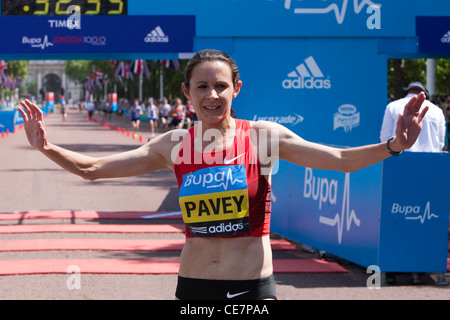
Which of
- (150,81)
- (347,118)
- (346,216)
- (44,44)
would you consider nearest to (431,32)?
(347,118)

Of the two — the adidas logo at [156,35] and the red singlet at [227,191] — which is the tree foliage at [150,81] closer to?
the adidas logo at [156,35]

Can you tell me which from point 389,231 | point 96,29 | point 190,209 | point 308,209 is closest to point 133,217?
point 96,29

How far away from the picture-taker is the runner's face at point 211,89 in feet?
12.0

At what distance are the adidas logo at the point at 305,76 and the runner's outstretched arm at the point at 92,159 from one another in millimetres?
8756

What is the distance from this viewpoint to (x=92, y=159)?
3.94 meters

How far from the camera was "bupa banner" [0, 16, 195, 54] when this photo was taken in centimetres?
1320

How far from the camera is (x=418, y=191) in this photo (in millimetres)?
8484

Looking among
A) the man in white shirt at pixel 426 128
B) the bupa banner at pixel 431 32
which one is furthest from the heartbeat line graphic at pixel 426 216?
the bupa banner at pixel 431 32

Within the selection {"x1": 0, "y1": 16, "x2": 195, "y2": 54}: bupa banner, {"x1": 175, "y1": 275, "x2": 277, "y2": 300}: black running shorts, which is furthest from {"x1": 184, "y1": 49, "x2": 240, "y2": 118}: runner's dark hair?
{"x1": 0, "y1": 16, "x2": 195, "y2": 54}: bupa banner

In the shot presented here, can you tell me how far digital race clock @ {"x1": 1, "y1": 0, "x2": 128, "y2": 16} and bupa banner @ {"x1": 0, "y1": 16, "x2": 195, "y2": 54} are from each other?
0.32 feet

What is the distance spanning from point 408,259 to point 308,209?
2.05 m

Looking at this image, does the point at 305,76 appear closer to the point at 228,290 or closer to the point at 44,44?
the point at 44,44

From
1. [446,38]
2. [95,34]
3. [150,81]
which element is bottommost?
[150,81]

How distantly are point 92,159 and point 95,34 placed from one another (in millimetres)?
9655
